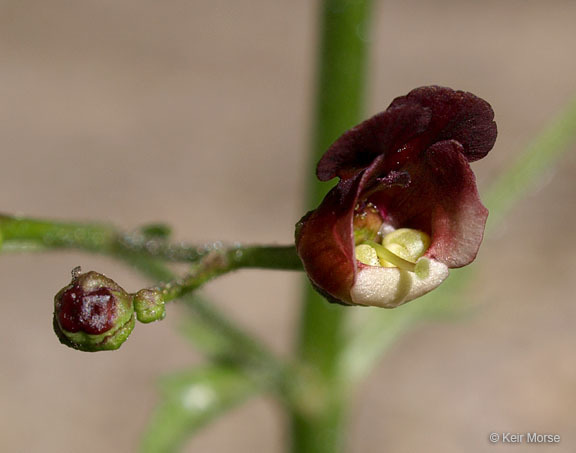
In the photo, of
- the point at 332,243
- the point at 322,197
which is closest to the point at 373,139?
the point at 332,243

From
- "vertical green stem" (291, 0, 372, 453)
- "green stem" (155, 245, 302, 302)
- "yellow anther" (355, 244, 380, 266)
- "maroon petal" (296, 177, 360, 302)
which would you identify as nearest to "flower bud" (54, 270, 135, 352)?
"green stem" (155, 245, 302, 302)

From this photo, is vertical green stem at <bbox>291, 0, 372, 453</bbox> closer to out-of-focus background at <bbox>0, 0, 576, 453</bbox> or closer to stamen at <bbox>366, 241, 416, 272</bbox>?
out-of-focus background at <bbox>0, 0, 576, 453</bbox>

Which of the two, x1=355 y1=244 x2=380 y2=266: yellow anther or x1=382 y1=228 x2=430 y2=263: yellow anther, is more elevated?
x1=382 y1=228 x2=430 y2=263: yellow anther

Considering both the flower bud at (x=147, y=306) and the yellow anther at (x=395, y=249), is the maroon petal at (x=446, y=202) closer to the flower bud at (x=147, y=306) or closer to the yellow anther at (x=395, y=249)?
the yellow anther at (x=395, y=249)

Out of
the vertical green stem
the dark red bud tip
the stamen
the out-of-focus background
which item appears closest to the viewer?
the dark red bud tip

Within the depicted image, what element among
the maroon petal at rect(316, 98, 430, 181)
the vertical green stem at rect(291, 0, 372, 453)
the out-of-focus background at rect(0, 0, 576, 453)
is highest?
the maroon petal at rect(316, 98, 430, 181)

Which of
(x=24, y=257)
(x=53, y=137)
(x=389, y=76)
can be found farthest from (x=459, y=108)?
(x=389, y=76)

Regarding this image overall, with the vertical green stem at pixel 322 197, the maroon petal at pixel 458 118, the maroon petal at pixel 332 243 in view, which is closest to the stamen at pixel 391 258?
the maroon petal at pixel 332 243
